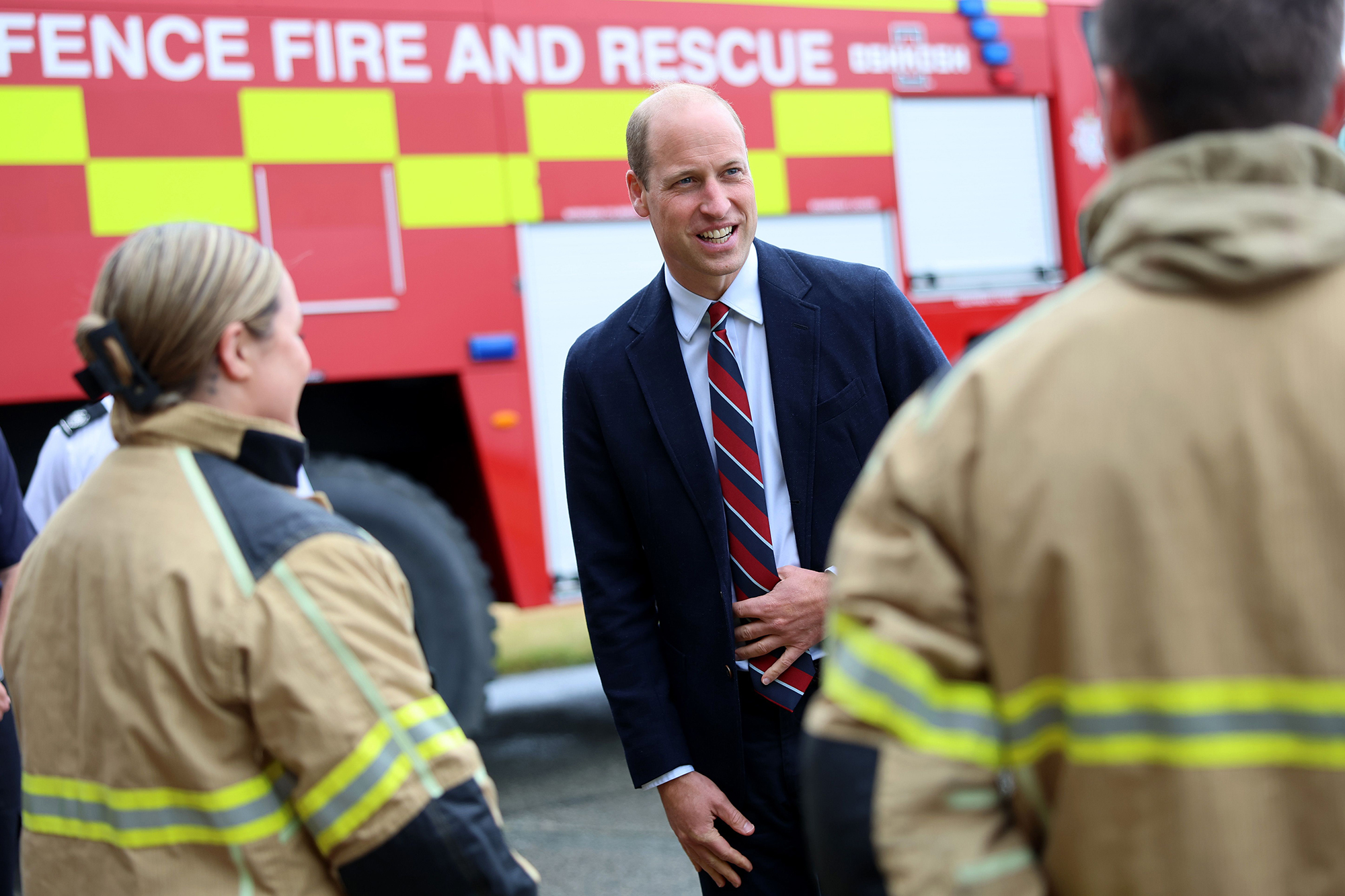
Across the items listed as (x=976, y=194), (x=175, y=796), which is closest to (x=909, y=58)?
(x=976, y=194)

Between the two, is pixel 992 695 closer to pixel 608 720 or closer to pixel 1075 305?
pixel 1075 305

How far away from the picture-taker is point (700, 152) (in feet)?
7.47

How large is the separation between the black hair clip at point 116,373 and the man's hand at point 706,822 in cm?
111

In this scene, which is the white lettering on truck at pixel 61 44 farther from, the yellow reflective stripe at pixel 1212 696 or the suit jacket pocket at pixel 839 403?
the yellow reflective stripe at pixel 1212 696

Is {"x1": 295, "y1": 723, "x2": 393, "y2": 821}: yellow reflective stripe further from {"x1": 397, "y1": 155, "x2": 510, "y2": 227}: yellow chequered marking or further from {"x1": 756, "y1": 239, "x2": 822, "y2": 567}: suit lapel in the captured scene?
{"x1": 397, "y1": 155, "x2": 510, "y2": 227}: yellow chequered marking

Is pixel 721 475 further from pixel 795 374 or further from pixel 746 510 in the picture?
pixel 795 374

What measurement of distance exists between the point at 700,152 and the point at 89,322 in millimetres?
1146

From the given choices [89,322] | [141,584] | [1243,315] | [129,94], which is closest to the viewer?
[1243,315]

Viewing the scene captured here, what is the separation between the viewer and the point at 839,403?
215 centimetres

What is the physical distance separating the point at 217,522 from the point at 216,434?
122 millimetres

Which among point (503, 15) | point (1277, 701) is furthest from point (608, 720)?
point (1277, 701)

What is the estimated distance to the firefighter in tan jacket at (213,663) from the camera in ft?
4.44

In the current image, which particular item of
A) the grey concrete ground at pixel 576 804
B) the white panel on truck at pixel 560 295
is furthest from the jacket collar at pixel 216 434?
the white panel on truck at pixel 560 295

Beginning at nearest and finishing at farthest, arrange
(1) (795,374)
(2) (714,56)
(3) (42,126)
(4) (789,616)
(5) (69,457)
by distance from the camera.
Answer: (4) (789,616) < (1) (795,374) < (5) (69,457) < (3) (42,126) < (2) (714,56)
